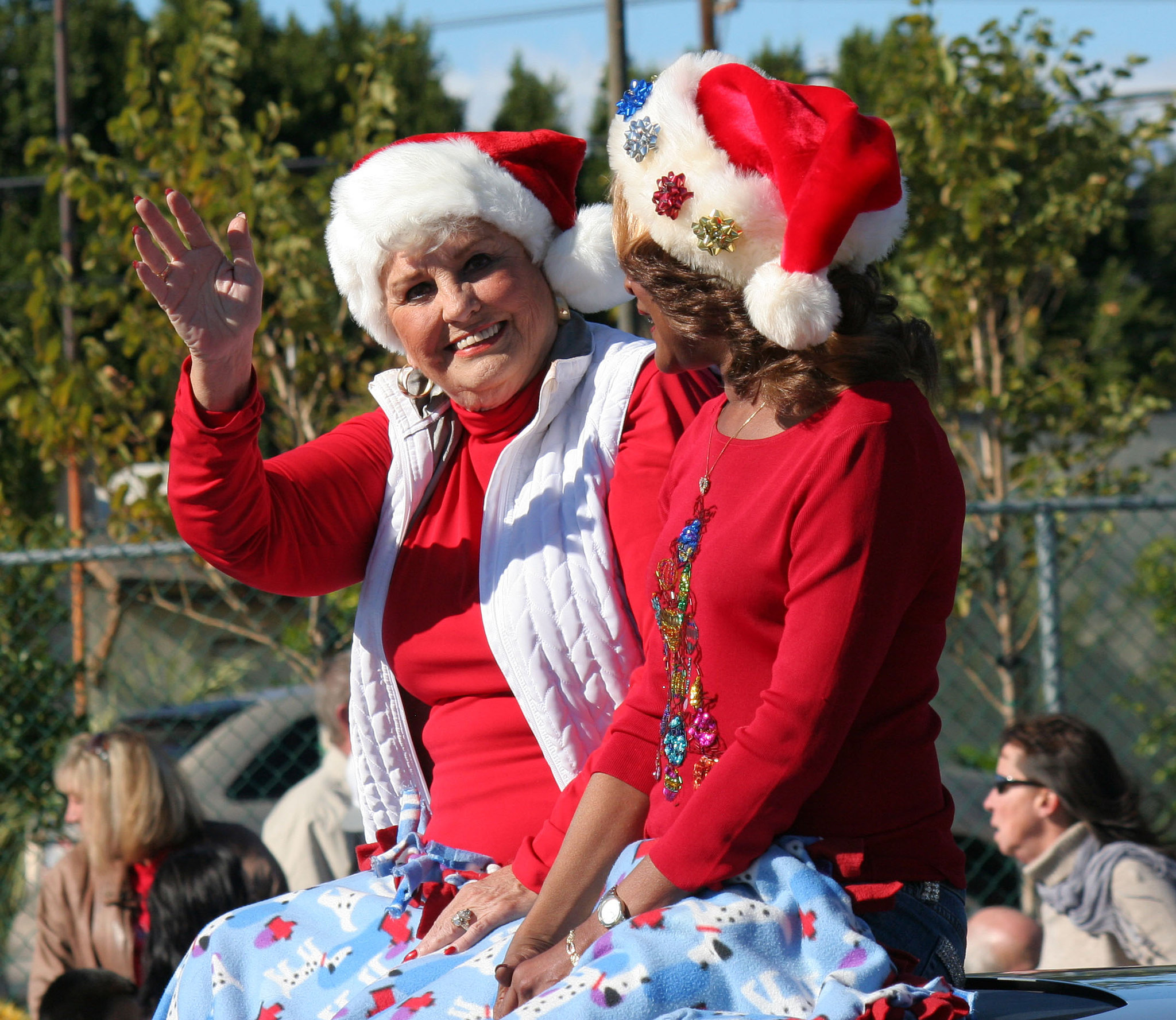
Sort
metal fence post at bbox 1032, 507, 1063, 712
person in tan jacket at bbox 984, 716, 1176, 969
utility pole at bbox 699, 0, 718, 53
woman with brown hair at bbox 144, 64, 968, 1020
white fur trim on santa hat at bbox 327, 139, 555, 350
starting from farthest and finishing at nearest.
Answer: utility pole at bbox 699, 0, 718, 53 < metal fence post at bbox 1032, 507, 1063, 712 < person in tan jacket at bbox 984, 716, 1176, 969 < white fur trim on santa hat at bbox 327, 139, 555, 350 < woman with brown hair at bbox 144, 64, 968, 1020

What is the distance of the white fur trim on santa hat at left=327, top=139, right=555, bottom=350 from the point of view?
2131mm

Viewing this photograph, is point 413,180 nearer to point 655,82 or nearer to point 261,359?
point 655,82

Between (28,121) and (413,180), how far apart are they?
16.7 metres

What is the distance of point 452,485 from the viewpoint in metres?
2.23

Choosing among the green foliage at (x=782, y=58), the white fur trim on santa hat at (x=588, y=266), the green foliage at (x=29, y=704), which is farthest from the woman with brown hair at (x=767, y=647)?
the green foliage at (x=782, y=58)

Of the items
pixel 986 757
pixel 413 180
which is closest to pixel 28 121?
pixel 986 757

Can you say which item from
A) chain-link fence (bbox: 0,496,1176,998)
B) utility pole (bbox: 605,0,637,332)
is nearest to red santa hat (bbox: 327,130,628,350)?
chain-link fence (bbox: 0,496,1176,998)

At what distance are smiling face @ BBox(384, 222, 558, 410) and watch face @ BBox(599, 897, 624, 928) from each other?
92 centimetres

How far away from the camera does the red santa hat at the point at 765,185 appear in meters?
1.52

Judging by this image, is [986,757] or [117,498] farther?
[986,757]

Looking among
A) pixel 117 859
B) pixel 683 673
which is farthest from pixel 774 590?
pixel 117 859

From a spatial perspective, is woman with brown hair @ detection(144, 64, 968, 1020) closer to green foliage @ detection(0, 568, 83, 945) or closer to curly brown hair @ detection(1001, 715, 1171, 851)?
curly brown hair @ detection(1001, 715, 1171, 851)

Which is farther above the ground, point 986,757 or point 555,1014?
point 555,1014

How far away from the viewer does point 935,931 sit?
1544mm
